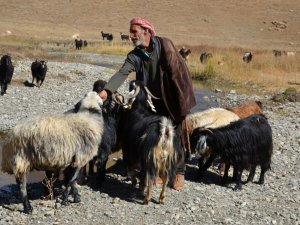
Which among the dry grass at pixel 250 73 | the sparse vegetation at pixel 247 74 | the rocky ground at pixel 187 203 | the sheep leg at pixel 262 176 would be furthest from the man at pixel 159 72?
the dry grass at pixel 250 73

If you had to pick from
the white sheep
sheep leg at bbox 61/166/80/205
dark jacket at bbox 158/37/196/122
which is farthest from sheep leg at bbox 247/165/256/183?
sheep leg at bbox 61/166/80/205

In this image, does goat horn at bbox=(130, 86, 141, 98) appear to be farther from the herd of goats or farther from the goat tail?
the goat tail

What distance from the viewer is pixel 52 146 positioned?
5.20 metres

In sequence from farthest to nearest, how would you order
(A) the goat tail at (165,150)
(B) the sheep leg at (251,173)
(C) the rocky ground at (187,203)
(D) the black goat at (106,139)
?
(B) the sheep leg at (251,173) → (D) the black goat at (106,139) → (A) the goat tail at (165,150) → (C) the rocky ground at (187,203)

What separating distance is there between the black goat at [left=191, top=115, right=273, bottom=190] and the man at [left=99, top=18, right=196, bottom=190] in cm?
55

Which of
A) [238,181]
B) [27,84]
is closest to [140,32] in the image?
[238,181]

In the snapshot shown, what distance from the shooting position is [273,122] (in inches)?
455

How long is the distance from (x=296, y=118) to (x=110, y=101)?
7.40 m

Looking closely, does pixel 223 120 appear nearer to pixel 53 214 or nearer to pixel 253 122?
pixel 253 122

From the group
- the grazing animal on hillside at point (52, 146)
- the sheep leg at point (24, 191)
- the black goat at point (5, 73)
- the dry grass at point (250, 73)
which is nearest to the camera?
the grazing animal on hillside at point (52, 146)

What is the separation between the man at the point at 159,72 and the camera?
19.0 feet

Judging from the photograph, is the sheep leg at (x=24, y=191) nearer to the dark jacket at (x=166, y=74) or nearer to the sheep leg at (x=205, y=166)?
the dark jacket at (x=166, y=74)

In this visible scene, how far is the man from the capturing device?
5.79 metres

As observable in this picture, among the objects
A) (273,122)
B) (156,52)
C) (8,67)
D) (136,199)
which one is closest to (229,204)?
(136,199)
